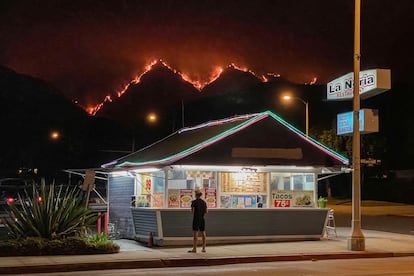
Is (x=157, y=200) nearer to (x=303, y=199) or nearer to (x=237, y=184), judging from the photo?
(x=237, y=184)

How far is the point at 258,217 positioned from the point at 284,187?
1774mm

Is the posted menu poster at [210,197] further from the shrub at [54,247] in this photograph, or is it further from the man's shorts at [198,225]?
the shrub at [54,247]

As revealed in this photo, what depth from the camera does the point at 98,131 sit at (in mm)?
75750

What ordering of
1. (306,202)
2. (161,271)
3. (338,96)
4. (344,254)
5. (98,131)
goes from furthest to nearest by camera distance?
(98,131) → (306,202) → (338,96) → (344,254) → (161,271)

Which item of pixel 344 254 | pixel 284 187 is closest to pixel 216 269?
pixel 344 254

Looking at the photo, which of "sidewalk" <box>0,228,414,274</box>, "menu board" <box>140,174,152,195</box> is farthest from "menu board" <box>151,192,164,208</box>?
"sidewalk" <box>0,228,414,274</box>

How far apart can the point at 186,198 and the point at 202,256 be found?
4002 mm

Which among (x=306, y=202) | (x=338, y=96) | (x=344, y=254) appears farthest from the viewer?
(x=306, y=202)

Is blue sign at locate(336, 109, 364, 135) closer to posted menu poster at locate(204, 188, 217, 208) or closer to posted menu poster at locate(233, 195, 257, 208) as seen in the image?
posted menu poster at locate(233, 195, 257, 208)

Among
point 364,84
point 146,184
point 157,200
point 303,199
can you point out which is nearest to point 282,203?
point 303,199

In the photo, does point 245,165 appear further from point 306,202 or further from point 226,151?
point 306,202

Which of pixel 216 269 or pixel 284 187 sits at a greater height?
pixel 284 187

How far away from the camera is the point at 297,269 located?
15.1 m

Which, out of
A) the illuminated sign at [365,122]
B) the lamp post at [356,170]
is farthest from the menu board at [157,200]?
the illuminated sign at [365,122]
